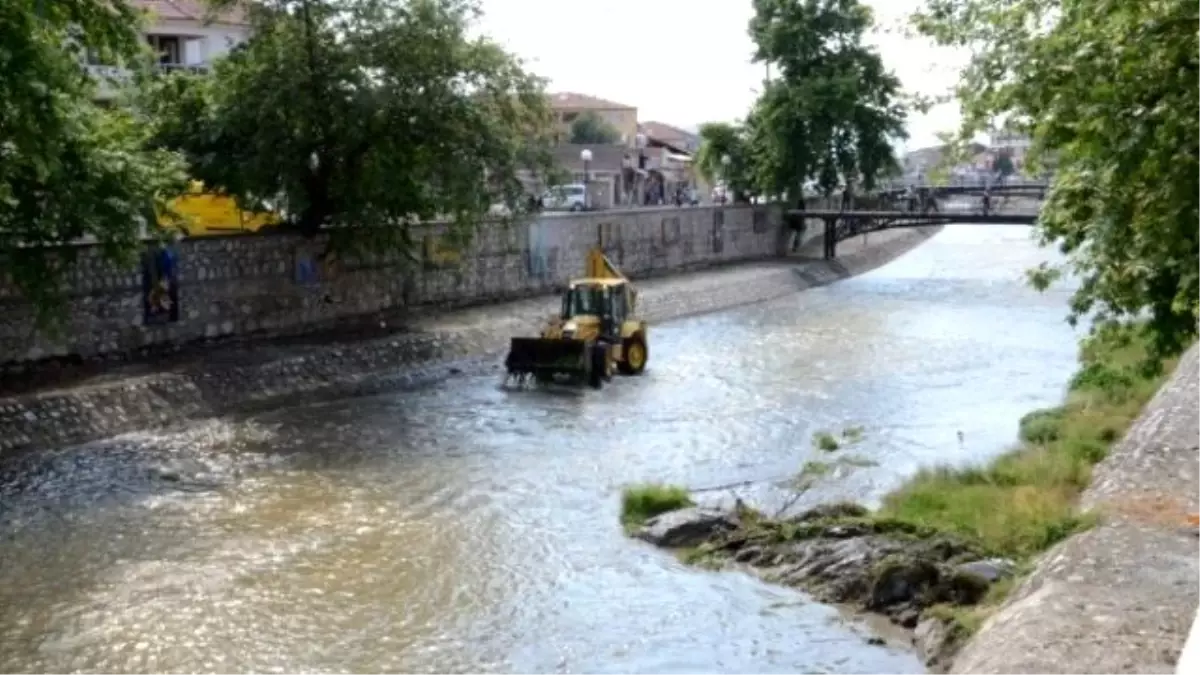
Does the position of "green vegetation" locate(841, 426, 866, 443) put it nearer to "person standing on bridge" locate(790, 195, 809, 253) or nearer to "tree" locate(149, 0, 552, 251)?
"tree" locate(149, 0, 552, 251)

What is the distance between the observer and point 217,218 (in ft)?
114

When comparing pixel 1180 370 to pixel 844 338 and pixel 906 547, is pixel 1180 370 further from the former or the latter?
pixel 844 338

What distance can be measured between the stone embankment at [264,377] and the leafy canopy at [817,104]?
59.6 feet

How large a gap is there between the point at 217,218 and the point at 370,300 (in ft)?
14.7

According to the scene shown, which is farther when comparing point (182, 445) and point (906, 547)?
point (182, 445)

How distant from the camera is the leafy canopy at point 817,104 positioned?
57969 mm

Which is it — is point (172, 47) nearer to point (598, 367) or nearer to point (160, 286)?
point (160, 286)

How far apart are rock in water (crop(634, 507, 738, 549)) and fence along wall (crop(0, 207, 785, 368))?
11.6 metres

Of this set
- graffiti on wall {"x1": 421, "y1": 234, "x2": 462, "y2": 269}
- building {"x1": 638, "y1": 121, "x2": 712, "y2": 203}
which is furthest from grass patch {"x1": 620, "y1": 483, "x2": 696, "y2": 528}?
building {"x1": 638, "y1": 121, "x2": 712, "y2": 203}

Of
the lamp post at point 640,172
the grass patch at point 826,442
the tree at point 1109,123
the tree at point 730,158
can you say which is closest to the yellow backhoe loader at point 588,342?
the grass patch at point 826,442

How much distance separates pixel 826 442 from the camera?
22.5 metres

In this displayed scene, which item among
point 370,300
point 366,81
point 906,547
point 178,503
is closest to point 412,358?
point 370,300

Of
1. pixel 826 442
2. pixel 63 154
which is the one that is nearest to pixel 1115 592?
pixel 826 442

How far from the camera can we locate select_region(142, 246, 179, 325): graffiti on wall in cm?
2731
